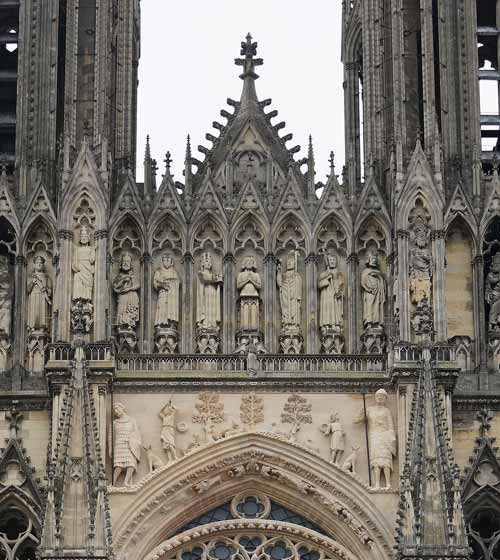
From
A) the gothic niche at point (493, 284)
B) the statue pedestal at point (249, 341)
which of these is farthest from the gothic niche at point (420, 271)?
the statue pedestal at point (249, 341)

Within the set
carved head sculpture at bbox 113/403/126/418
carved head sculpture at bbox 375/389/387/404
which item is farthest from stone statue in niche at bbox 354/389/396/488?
carved head sculpture at bbox 113/403/126/418

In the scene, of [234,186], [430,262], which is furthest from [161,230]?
[430,262]

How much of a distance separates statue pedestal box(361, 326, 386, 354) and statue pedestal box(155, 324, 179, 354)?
2116 millimetres

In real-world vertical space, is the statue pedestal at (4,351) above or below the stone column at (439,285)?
below

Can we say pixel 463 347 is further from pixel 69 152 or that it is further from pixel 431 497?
pixel 69 152

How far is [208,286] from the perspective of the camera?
2978 cm

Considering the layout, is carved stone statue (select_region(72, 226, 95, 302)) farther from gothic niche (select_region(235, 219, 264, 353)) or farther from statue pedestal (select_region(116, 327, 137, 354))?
gothic niche (select_region(235, 219, 264, 353))

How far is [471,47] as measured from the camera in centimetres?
3111

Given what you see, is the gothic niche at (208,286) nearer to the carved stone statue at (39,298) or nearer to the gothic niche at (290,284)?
the gothic niche at (290,284)

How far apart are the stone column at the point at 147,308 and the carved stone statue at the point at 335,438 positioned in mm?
2233

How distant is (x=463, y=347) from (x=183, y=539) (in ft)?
12.8

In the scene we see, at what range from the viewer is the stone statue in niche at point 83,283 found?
94.8 feet

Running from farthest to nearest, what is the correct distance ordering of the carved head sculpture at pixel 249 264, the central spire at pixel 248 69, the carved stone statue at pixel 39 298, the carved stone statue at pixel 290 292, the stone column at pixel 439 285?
the central spire at pixel 248 69, the carved head sculpture at pixel 249 264, the carved stone statue at pixel 290 292, the carved stone statue at pixel 39 298, the stone column at pixel 439 285

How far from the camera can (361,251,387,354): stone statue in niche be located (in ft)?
96.6
